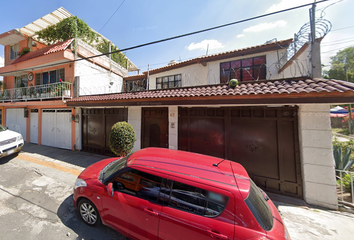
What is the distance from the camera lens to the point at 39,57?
914cm

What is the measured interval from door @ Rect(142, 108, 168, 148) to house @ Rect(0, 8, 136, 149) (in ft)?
5.94

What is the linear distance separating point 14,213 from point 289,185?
7225 mm

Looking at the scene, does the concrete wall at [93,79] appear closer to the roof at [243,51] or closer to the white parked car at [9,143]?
the white parked car at [9,143]

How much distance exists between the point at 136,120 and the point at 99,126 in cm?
257

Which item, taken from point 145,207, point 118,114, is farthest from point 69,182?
point 145,207

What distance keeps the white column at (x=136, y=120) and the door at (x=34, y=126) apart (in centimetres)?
861

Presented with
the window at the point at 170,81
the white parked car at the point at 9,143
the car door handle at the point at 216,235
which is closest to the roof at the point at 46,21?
the window at the point at 170,81

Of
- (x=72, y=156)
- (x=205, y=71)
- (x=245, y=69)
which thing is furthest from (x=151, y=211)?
(x=205, y=71)

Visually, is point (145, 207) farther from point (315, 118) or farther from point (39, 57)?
point (39, 57)

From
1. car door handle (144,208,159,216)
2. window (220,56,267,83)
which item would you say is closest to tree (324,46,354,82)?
window (220,56,267,83)

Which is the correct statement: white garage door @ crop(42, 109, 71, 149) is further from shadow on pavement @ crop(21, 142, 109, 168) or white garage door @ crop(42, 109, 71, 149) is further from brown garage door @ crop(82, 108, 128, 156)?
brown garage door @ crop(82, 108, 128, 156)

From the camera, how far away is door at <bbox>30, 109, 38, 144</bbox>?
9.78 metres

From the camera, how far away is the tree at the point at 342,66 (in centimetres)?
2306

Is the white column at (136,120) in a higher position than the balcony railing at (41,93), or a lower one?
lower
